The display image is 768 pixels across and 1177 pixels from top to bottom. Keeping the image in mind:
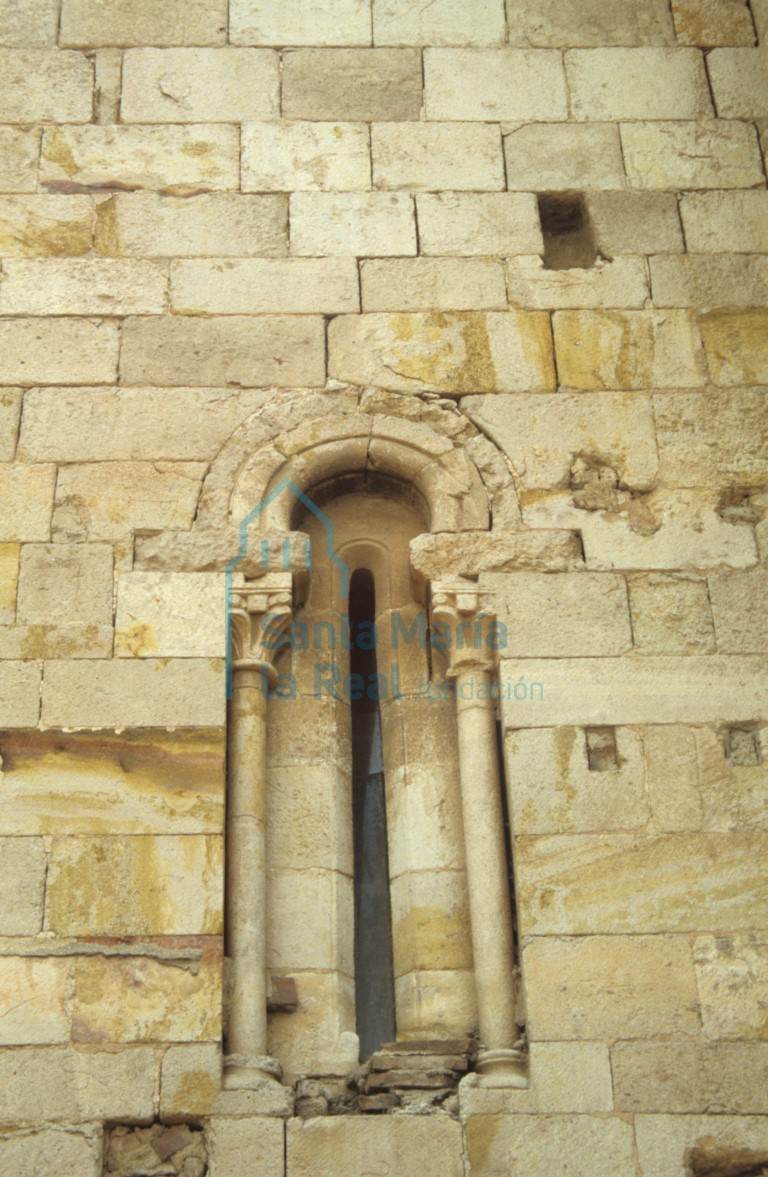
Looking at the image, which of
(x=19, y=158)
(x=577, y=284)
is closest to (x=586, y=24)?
(x=577, y=284)

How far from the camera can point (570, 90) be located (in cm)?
830

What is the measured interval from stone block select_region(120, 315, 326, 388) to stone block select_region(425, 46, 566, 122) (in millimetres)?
1580

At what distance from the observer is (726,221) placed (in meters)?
7.96

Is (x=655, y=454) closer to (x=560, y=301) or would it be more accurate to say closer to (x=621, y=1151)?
(x=560, y=301)

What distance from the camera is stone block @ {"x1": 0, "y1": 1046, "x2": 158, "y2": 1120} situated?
18.7 ft

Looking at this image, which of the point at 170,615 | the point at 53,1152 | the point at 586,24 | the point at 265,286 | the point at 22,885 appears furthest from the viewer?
the point at 586,24

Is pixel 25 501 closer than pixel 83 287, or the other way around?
pixel 25 501

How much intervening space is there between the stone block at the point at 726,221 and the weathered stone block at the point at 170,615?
10.2 feet

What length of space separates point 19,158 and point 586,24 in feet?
10.4

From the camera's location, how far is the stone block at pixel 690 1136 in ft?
18.7

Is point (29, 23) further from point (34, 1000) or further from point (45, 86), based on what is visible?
point (34, 1000)

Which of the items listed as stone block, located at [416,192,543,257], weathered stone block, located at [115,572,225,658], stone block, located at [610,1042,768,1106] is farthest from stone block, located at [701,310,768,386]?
stone block, located at [610,1042,768,1106]

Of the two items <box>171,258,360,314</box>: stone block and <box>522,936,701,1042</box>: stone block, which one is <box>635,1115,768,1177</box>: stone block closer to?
<box>522,936,701,1042</box>: stone block

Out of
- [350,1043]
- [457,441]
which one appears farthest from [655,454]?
[350,1043]
